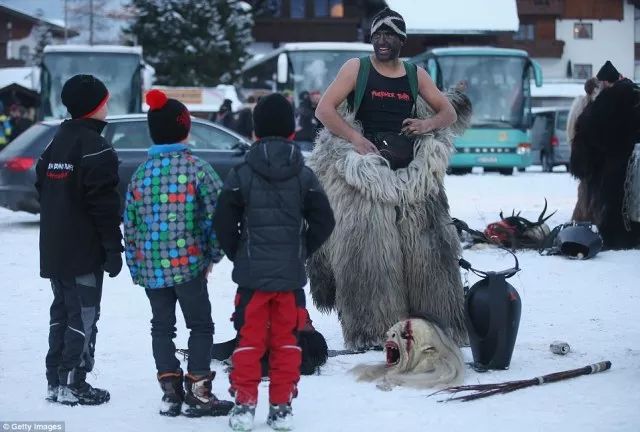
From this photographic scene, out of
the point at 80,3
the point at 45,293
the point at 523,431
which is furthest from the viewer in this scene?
the point at 80,3

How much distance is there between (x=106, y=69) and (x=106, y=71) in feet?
0.16

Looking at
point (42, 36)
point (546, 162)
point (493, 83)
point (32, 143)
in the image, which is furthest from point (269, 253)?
point (42, 36)

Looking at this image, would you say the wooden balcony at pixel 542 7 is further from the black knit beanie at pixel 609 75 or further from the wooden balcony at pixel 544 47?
the black knit beanie at pixel 609 75

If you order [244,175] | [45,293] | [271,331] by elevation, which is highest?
[244,175]

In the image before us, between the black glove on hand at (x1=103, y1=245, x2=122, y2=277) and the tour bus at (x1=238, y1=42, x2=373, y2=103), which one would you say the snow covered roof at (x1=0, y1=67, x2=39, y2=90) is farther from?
the black glove on hand at (x1=103, y1=245, x2=122, y2=277)

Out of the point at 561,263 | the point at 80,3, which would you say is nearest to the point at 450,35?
the point at 561,263

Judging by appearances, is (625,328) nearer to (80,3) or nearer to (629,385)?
(629,385)

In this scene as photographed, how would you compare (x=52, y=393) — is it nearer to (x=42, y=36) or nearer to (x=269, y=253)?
(x=269, y=253)

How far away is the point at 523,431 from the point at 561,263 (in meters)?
5.69

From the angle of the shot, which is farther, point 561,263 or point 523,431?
point 561,263

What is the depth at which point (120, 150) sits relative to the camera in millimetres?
14984

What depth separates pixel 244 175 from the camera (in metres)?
5.01

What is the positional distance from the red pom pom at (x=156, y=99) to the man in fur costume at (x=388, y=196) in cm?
161

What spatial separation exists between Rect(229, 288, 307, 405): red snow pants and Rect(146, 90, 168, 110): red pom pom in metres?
0.92
